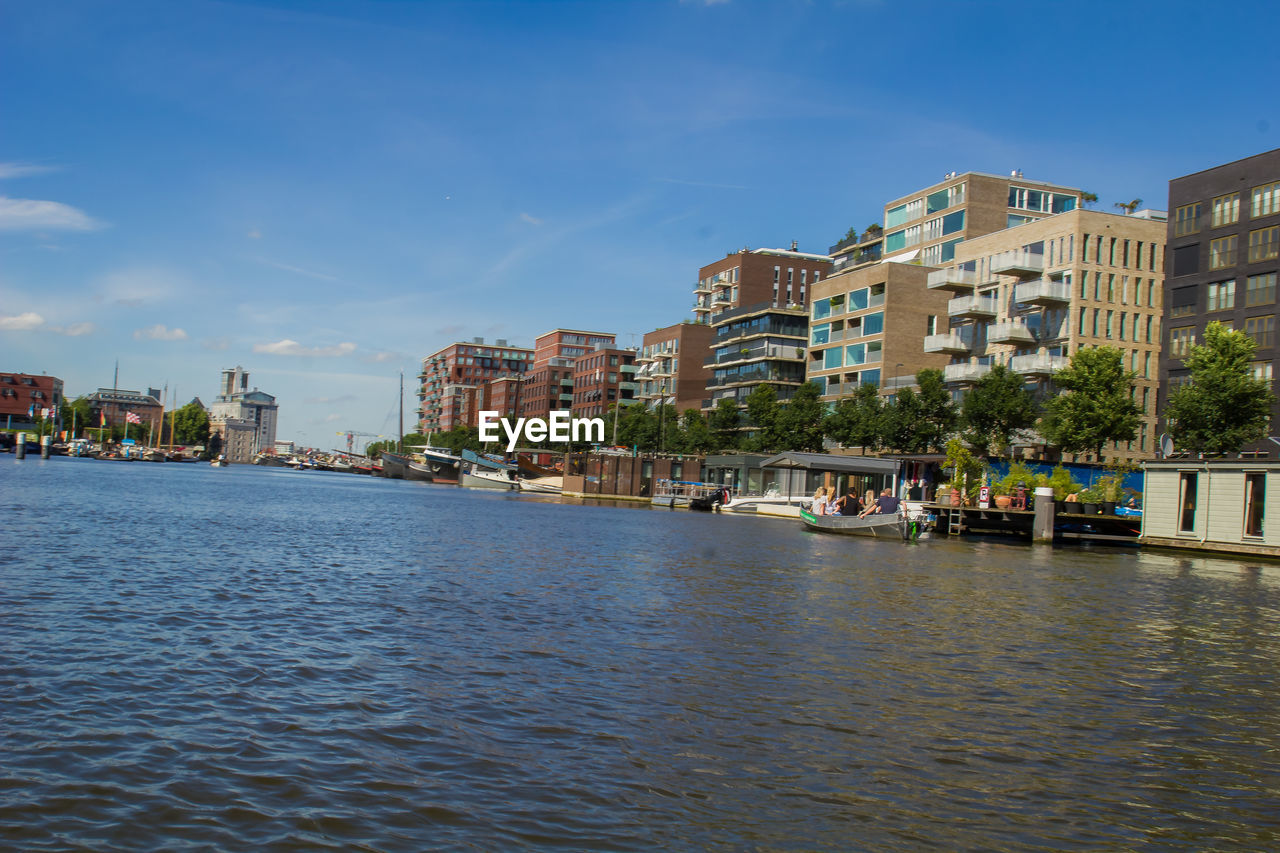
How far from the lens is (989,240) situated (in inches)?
3580

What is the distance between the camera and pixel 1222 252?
70.3 metres

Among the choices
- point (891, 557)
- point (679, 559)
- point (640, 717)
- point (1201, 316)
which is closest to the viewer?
point (640, 717)

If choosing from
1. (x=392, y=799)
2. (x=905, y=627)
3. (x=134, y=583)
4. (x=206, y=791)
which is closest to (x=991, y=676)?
(x=905, y=627)

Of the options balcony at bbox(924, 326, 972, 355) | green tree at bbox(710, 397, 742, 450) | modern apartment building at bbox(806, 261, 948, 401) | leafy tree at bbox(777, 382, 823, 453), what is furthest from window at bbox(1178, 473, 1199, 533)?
green tree at bbox(710, 397, 742, 450)

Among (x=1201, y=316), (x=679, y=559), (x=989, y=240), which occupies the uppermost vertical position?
(x=989, y=240)

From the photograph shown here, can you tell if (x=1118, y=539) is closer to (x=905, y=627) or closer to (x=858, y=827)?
(x=905, y=627)

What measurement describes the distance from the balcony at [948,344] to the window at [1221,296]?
22.2 m

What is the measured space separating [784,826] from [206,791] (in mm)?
4888

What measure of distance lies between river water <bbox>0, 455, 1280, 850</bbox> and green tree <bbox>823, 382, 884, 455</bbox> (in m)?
57.8

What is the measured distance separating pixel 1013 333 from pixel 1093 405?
18.6 meters

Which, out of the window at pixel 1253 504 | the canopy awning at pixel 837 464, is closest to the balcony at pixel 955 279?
the canopy awning at pixel 837 464

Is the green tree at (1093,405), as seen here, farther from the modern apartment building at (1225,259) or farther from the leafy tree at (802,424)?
the leafy tree at (802,424)

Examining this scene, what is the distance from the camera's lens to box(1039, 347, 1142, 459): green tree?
66188mm

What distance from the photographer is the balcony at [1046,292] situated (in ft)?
265
